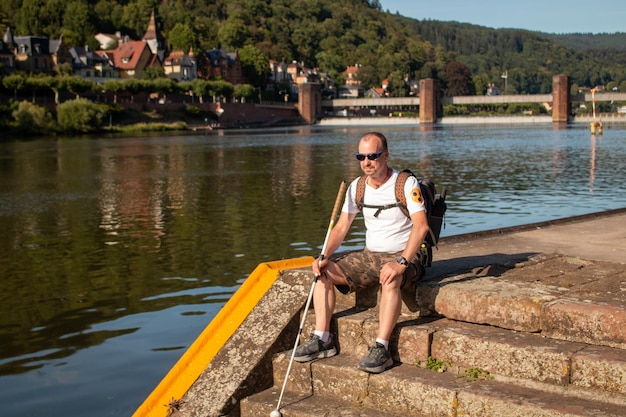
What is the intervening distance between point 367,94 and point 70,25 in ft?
225

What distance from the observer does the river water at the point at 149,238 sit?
25.4 ft

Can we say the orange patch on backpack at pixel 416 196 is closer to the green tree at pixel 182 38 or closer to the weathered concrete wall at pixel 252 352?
the weathered concrete wall at pixel 252 352

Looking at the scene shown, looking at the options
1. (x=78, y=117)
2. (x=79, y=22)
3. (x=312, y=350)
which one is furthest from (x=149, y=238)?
(x=79, y=22)

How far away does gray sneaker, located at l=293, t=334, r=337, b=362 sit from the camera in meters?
5.48

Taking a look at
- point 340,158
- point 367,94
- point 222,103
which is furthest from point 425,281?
point 367,94

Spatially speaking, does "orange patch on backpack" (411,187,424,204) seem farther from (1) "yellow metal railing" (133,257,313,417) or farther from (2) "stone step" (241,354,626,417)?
(1) "yellow metal railing" (133,257,313,417)

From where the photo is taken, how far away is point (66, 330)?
354 inches

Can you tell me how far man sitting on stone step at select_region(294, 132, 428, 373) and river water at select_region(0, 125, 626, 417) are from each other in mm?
1989

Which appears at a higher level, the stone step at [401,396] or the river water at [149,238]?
the stone step at [401,396]

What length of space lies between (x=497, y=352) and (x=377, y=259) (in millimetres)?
1088

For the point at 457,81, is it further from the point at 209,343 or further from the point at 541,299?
the point at 541,299

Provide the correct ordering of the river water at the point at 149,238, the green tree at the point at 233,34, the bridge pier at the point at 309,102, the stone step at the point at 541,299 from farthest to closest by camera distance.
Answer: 1. the green tree at the point at 233,34
2. the bridge pier at the point at 309,102
3. the river water at the point at 149,238
4. the stone step at the point at 541,299

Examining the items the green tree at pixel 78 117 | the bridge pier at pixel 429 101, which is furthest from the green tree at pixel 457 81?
the green tree at pixel 78 117

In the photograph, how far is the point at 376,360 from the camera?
5.17 m
